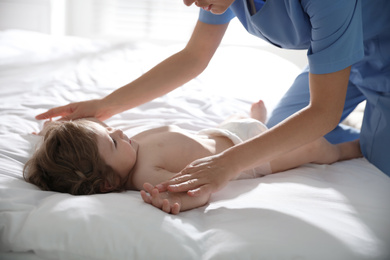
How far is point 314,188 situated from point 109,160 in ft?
1.90

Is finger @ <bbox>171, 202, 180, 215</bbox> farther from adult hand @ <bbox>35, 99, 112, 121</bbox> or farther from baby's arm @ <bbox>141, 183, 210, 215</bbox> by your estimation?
adult hand @ <bbox>35, 99, 112, 121</bbox>

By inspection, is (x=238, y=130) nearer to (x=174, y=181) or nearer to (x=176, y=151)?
(x=176, y=151)

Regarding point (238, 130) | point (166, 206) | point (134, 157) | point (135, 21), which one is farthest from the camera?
point (135, 21)

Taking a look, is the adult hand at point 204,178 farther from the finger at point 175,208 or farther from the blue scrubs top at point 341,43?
the blue scrubs top at point 341,43

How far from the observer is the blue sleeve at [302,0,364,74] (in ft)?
3.49

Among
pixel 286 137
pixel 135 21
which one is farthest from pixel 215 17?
pixel 135 21

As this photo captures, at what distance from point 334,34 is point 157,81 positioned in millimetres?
677

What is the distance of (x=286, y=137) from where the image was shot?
110cm

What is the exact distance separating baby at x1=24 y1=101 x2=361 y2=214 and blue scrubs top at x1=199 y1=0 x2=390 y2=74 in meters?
0.37

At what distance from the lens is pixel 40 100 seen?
71.9 inches

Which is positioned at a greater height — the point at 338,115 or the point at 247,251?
the point at 338,115

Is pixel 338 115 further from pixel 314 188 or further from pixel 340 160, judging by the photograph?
pixel 340 160

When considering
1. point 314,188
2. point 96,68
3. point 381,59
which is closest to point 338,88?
point 314,188

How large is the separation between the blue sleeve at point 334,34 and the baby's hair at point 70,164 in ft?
2.08
